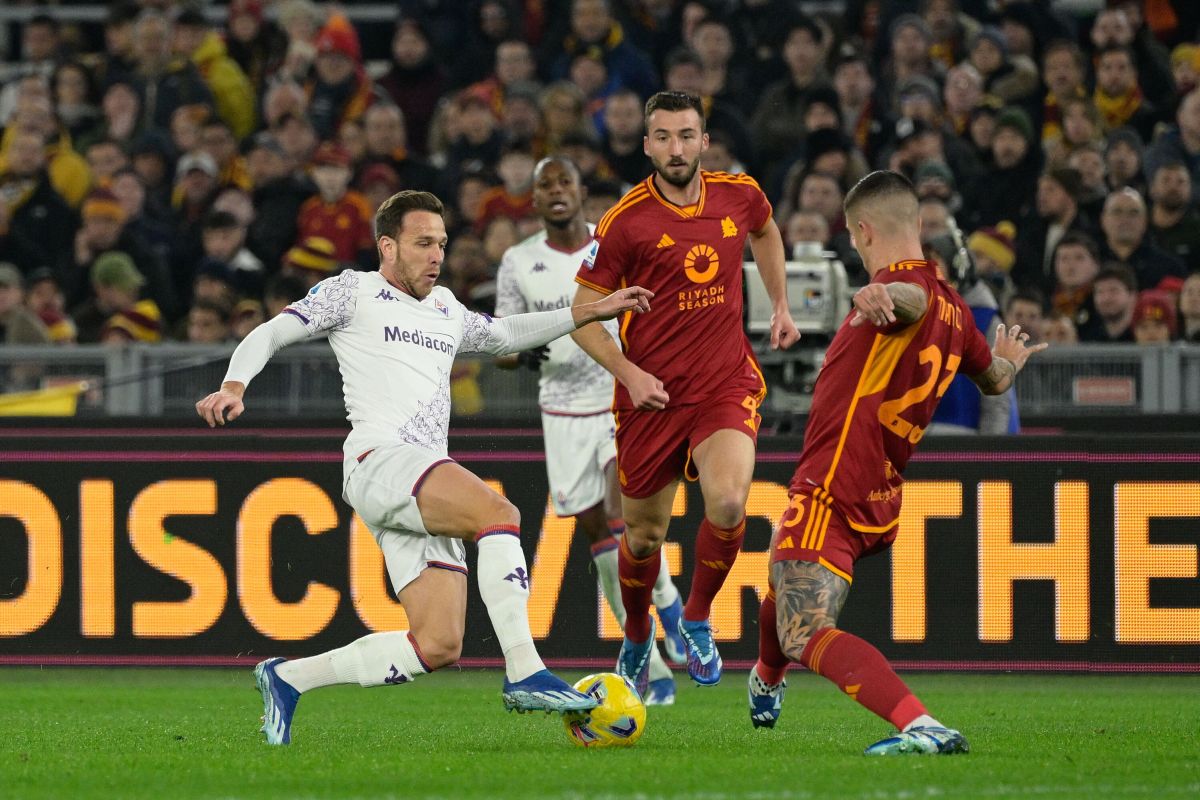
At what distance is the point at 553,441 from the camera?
10914 mm

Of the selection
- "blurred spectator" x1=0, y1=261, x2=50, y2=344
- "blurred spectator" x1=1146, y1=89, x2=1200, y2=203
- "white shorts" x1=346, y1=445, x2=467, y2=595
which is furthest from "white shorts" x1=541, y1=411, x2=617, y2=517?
"blurred spectator" x1=1146, y1=89, x2=1200, y2=203

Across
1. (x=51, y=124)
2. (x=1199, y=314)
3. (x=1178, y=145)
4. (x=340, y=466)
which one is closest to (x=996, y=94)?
(x=1178, y=145)

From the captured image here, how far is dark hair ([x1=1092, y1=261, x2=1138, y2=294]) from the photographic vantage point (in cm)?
1341

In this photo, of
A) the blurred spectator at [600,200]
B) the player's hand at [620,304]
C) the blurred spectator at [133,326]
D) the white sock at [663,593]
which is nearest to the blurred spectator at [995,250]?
the blurred spectator at [600,200]

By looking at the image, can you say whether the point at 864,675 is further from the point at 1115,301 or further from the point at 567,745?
the point at 1115,301

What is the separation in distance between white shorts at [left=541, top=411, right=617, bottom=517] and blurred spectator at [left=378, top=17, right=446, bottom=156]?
7.60 metres

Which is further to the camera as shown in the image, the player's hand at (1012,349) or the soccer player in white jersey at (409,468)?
the player's hand at (1012,349)

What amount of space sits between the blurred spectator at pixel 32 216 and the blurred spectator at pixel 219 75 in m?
1.66

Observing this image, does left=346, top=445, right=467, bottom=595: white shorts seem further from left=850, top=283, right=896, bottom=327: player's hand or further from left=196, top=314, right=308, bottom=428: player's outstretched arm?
left=850, top=283, right=896, bottom=327: player's hand

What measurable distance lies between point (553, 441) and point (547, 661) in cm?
166

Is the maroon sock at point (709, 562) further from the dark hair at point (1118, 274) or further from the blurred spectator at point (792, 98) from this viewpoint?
the blurred spectator at point (792, 98)

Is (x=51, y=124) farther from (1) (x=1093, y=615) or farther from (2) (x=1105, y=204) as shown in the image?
(1) (x=1093, y=615)

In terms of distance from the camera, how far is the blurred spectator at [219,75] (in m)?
18.4

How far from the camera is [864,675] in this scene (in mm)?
7141
